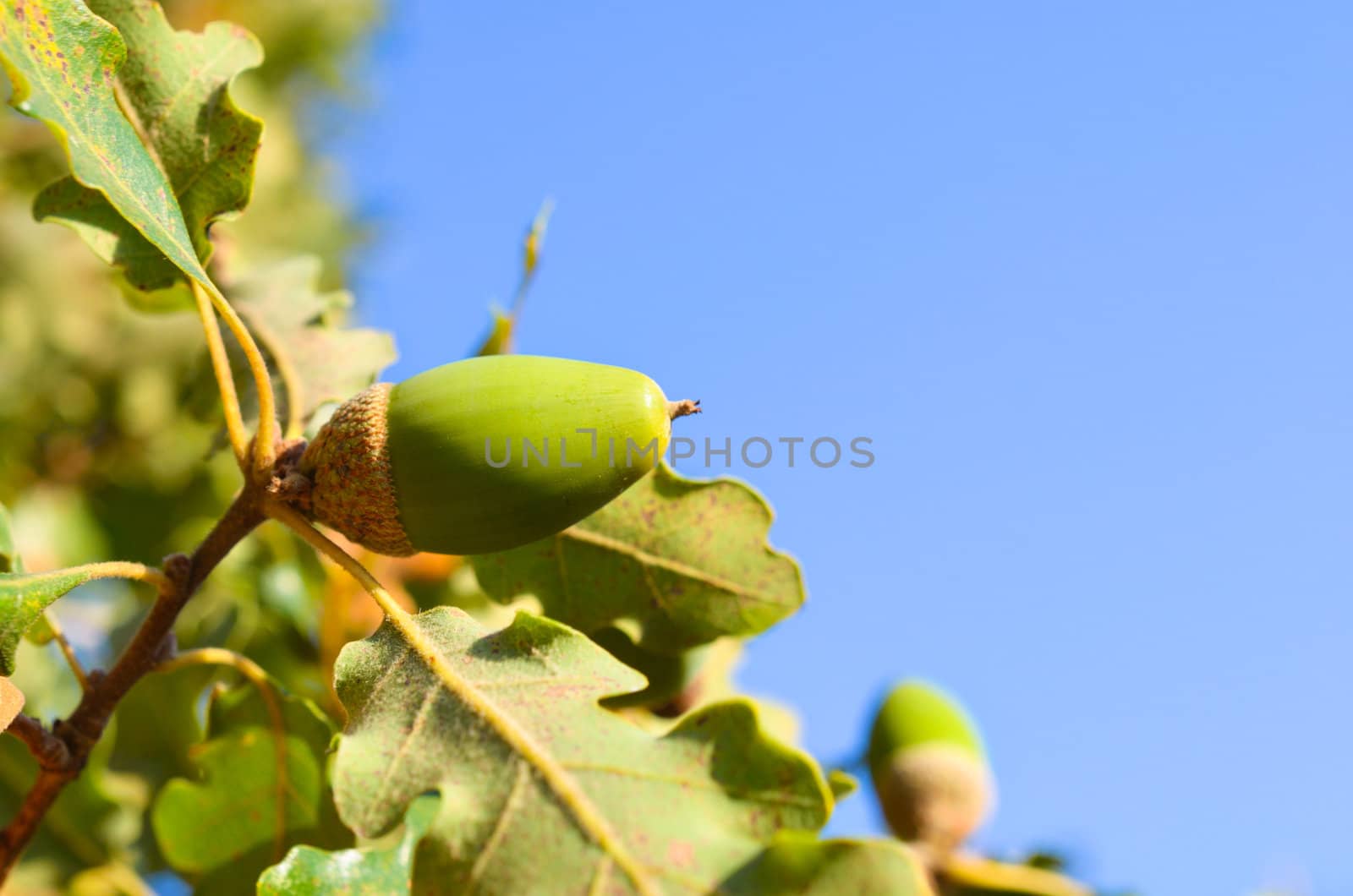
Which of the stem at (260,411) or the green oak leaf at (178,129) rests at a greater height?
the green oak leaf at (178,129)


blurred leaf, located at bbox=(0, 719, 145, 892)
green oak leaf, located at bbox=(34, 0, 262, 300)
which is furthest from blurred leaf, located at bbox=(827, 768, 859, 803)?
blurred leaf, located at bbox=(0, 719, 145, 892)

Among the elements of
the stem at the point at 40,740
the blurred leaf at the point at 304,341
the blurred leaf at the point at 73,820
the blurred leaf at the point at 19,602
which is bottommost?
the blurred leaf at the point at 73,820

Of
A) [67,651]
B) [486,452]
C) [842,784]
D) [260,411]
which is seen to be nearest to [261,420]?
[260,411]

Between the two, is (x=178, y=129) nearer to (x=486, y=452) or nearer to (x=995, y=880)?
(x=486, y=452)

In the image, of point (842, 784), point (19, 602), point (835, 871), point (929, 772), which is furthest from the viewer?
point (929, 772)

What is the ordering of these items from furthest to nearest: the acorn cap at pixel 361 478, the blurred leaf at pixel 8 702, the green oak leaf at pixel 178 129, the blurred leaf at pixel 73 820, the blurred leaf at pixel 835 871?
the blurred leaf at pixel 73 820, the green oak leaf at pixel 178 129, the acorn cap at pixel 361 478, the blurred leaf at pixel 8 702, the blurred leaf at pixel 835 871

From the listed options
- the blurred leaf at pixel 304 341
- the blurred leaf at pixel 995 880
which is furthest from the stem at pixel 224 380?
the blurred leaf at pixel 995 880

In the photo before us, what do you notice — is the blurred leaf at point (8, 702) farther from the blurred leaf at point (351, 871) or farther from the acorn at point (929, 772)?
the acorn at point (929, 772)

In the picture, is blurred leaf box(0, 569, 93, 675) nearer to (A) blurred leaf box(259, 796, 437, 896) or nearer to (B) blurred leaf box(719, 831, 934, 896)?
(A) blurred leaf box(259, 796, 437, 896)
